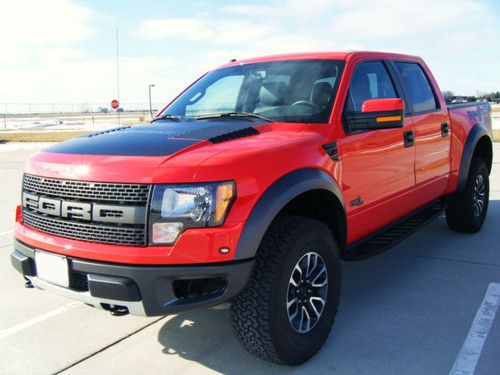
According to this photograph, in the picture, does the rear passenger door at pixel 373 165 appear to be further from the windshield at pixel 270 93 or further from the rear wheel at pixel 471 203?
the rear wheel at pixel 471 203

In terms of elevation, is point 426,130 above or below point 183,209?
above

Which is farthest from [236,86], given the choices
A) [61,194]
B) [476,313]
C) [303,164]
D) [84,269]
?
[476,313]

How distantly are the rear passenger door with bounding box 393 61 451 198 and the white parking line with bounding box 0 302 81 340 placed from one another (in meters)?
2.92

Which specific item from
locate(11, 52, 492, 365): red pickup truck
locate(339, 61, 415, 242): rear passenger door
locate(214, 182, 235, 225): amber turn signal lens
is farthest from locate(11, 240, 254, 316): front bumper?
locate(339, 61, 415, 242): rear passenger door

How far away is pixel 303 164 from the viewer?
2895 millimetres

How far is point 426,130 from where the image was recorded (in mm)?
4402

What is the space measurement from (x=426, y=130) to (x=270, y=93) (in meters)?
1.54

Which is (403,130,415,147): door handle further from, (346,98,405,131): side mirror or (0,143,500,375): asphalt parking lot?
(0,143,500,375): asphalt parking lot

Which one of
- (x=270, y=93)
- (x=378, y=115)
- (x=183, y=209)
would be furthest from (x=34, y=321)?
(x=378, y=115)

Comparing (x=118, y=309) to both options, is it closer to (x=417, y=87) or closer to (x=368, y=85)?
(x=368, y=85)

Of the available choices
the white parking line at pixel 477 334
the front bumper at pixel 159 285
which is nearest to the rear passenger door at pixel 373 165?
the white parking line at pixel 477 334

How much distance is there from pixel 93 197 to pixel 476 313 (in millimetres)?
2664

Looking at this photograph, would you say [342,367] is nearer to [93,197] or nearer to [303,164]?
[303,164]

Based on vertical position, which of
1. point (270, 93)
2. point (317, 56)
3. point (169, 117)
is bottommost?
point (169, 117)
